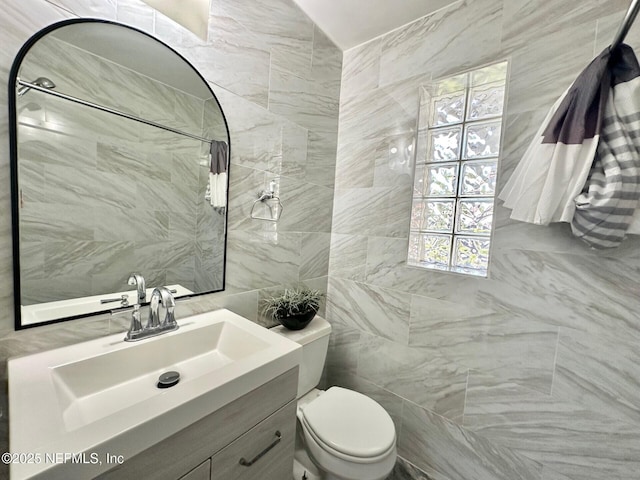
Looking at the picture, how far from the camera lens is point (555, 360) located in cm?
109

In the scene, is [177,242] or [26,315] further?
[177,242]

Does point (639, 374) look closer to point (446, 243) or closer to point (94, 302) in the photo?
point (446, 243)

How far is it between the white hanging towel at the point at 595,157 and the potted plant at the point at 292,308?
108 centimetres

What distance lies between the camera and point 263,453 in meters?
0.83

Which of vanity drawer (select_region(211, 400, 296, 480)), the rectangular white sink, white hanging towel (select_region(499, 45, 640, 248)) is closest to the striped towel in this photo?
white hanging towel (select_region(499, 45, 640, 248))

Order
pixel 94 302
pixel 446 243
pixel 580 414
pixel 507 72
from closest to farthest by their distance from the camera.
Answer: pixel 94 302 → pixel 580 414 → pixel 507 72 → pixel 446 243

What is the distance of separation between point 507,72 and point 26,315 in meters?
2.06

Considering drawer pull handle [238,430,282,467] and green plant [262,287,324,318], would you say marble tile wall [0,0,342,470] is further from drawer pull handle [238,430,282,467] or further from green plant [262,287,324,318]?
drawer pull handle [238,430,282,467]

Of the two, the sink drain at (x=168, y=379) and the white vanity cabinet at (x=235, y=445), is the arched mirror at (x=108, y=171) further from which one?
the white vanity cabinet at (x=235, y=445)

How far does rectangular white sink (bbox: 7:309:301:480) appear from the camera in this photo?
51 cm

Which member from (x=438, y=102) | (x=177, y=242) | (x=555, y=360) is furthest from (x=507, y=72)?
(x=177, y=242)

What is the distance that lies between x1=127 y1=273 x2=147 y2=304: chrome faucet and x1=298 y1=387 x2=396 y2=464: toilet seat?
0.88m

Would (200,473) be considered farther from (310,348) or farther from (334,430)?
(310,348)

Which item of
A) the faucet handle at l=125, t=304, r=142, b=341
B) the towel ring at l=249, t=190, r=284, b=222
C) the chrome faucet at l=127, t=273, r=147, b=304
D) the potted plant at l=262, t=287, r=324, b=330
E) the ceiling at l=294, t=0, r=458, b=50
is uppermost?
the ceiling at l=294, t=0, r=458, b=50
